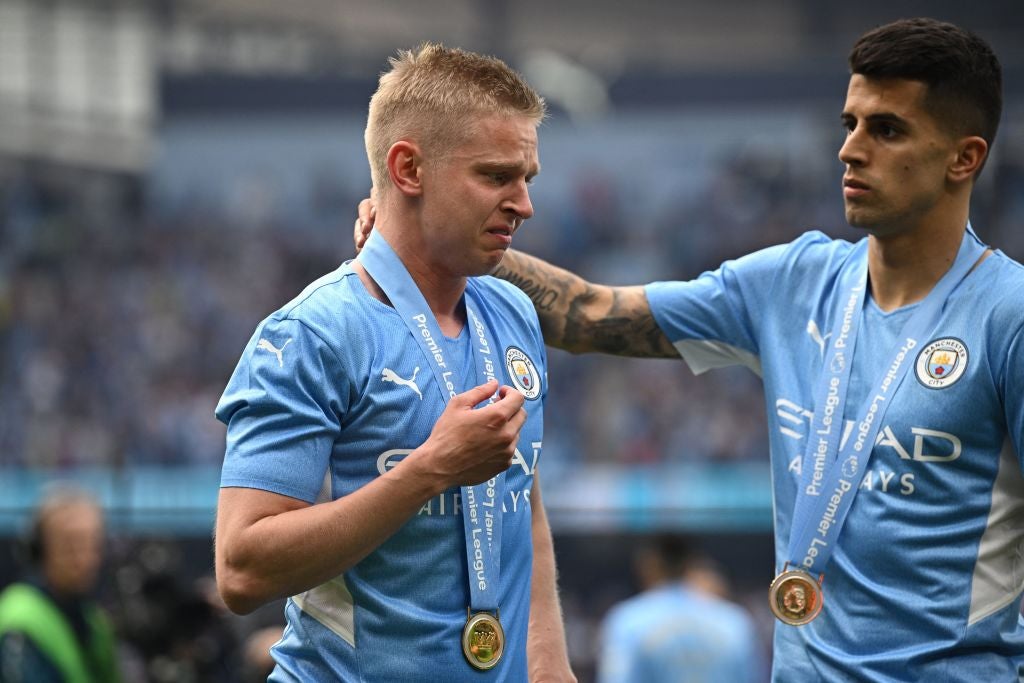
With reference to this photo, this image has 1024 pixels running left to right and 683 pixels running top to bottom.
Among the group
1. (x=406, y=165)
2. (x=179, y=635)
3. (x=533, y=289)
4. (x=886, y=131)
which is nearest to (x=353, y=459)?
(x=406, y=165)

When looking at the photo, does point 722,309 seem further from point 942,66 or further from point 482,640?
point 482,640

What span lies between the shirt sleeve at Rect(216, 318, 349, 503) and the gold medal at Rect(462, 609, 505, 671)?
398 mm

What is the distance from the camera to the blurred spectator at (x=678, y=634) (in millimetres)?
6418

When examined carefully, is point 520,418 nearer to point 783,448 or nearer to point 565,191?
point 783,448

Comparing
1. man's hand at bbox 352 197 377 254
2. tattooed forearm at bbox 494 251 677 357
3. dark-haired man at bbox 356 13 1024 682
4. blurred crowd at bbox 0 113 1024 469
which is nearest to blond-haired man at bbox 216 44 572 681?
man's hand at bbox 352 197 377 254

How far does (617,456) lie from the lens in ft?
58.1

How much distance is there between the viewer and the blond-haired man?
242 cm

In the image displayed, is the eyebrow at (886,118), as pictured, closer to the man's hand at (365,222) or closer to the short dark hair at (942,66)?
the short dark hair at (942,66)

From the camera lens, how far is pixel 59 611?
566 cm

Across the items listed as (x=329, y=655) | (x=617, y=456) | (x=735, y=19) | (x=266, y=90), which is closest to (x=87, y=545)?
(x=329, y=655)

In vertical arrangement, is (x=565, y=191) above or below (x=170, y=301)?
above

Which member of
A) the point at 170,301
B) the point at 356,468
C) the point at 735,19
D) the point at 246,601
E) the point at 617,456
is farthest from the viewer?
the point at 735,19

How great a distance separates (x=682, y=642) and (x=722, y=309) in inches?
131

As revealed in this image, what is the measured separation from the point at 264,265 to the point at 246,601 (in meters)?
19.9
